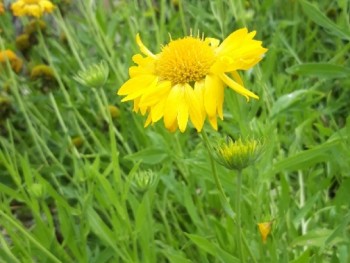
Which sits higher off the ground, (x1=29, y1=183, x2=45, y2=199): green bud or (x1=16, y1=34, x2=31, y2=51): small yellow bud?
(x1=16, y1=34, x2=31, y2=51): small yellow bud

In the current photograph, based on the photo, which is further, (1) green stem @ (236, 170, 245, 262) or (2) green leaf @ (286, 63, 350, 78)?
(2) green leaf @ (286, 63, 350, 78)

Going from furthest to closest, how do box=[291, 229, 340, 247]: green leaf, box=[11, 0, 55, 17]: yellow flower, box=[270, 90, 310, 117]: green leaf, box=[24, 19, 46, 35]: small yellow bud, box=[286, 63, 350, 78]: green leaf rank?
1. box=[24, 19, 46, 35]: small yellow bud
2. box=[11, 0, 55, 17]: yellow flower
3. box=[270, 90, 310, 117]: green leaf
4. box=[286, 63, 350, 78]: green leaf
5. box=[291, 229, 340, 247]: green leaf

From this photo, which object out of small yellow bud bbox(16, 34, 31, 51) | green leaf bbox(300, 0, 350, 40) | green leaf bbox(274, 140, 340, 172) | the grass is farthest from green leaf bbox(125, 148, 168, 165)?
small yellow bud bbox(16, 34, 31, 51)

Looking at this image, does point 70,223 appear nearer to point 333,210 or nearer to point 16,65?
point 333,210

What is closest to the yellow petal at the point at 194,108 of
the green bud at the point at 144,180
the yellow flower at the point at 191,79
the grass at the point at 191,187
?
the yellow flower at the point at 191,79

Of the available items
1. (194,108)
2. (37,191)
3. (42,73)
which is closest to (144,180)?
(37,191)

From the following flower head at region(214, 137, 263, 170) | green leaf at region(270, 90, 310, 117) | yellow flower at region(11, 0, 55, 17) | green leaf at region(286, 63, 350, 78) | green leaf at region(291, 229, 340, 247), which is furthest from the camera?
yellow flower at region(11, 0, 55, 17)

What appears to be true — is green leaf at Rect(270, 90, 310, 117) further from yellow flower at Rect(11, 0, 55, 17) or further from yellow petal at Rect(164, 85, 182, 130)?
yellow flower at Rect(11, 0, 55, 17)
